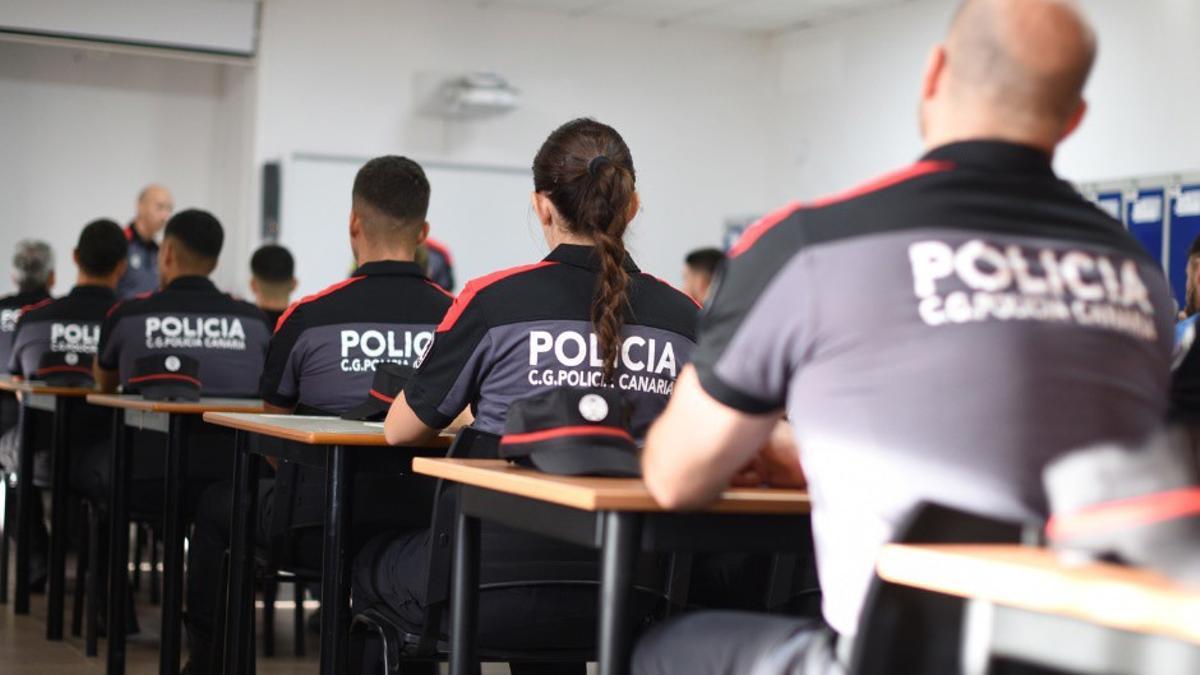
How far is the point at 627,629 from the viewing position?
5.75ft

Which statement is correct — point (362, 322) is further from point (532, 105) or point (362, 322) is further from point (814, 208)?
point (532, 105)

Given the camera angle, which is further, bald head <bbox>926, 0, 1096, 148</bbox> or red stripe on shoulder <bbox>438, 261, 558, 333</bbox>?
red stripe on shoulder <bbox>438, 261, 558, 333</bbox>

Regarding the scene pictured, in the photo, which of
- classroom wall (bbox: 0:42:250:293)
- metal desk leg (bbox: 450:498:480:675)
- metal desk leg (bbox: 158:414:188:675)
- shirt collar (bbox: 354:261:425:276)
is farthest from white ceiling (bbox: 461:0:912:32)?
metal desk leg (bbox: 450:498:480:675)

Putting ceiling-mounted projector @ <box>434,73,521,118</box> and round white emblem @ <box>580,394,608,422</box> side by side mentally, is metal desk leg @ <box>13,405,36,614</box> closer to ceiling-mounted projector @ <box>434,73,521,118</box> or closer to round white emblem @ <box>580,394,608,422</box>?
round white emblem @ <box>580,394,608,422</box>

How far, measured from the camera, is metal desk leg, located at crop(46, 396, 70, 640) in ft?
14.8

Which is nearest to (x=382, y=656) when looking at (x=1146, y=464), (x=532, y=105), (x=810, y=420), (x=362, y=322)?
(x=362, y=322)

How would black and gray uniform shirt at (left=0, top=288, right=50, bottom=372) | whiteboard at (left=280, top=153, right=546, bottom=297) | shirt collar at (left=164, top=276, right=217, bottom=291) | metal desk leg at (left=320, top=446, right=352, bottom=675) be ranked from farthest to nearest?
whiteboard at (left=280, top=153, right=546, bottom=297) < black and gray uniform shirt at (left=0, top=288, right=50, bottom=372) < shirt collar at (left=164, top=276, right=217, bottom=291) < metal desk leg at (left=320, top=446, right=352, bottom=675)

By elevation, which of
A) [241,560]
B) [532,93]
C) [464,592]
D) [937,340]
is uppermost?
[532,93]

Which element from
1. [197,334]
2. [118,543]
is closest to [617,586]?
[118,543]

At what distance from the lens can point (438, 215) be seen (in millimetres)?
9312

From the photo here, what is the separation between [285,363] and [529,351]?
118 cm

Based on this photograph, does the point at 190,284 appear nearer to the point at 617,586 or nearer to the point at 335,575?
the point at 335,575

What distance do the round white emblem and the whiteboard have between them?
6983mm

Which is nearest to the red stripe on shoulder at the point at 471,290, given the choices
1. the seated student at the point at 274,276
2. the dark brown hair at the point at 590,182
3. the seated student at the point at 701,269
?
the dark brown hair at the point at 590,182
